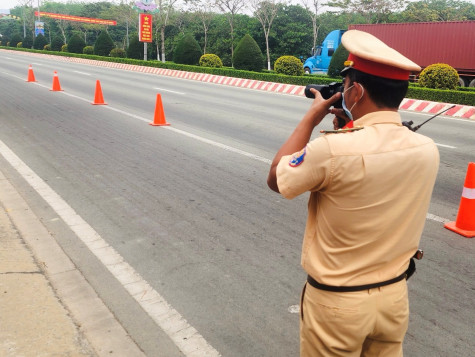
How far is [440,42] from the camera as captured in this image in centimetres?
2403

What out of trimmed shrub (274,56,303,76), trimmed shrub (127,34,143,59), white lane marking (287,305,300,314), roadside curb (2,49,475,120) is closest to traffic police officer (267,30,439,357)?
white lane marking (287,305,300,314)

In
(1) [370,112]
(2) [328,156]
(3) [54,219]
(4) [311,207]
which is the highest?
(1) [370,112]

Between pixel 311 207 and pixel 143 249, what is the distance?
9.85 feet

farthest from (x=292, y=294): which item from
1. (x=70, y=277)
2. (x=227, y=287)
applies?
(x=70, y=277)

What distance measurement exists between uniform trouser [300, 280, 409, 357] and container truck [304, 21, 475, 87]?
24125 mm

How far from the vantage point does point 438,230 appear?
5066mm

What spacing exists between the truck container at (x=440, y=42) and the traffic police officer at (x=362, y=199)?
24.1 meters

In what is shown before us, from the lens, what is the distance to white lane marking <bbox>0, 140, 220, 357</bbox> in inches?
123

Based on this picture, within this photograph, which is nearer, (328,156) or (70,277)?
(328,156)

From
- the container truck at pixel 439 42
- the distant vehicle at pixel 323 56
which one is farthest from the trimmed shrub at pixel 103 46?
the container truck at pixel 439 42

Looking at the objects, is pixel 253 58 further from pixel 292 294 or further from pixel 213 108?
pixel 292 294

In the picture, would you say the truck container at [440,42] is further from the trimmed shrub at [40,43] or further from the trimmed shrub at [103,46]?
the trimmed shrub at [40,43]

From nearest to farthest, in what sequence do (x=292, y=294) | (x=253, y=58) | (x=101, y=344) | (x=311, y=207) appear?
(x=311, y=207)
(x=101, y=344)
(x=292, y=294)
(x=253, y=58)

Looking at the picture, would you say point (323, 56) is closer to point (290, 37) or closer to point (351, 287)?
point (290, 37)
